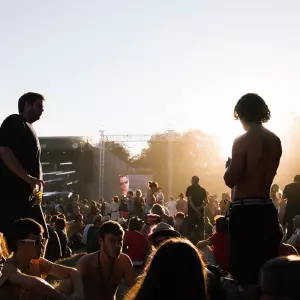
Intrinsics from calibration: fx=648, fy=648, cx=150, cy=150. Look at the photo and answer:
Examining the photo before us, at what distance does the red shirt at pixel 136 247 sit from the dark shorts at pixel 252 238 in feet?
18.0

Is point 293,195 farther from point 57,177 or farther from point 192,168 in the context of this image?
point 192,168

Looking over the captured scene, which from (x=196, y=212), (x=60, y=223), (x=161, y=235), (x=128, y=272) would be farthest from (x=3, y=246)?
(x=196, y=212)

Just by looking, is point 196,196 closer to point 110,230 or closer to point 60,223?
point 60,223

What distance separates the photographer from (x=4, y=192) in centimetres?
500

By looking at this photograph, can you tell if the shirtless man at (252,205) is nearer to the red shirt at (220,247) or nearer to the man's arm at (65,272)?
the man's arm at (65,272)

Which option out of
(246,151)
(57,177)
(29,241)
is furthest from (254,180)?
(57,177)

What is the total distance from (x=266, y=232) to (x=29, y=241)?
171 cm

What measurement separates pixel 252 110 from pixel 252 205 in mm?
689

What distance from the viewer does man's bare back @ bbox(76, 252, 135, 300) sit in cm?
575

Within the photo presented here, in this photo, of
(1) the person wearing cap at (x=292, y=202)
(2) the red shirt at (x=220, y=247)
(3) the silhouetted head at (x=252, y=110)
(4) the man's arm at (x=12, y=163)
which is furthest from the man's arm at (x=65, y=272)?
(1) the person wearing cap at (x=292, y=202)

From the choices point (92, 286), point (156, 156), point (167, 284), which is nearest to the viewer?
point (167, 284)

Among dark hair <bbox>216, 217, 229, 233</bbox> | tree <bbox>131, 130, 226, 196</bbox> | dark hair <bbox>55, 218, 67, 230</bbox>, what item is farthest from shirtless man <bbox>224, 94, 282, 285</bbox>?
tree <bbox>131, 130, 226, 196</bbox>

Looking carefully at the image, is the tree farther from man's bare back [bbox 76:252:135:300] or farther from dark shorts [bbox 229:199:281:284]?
dark shorts [bbox 229:199:281:284]

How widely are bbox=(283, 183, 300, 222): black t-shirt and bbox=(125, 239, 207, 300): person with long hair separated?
9660mm
